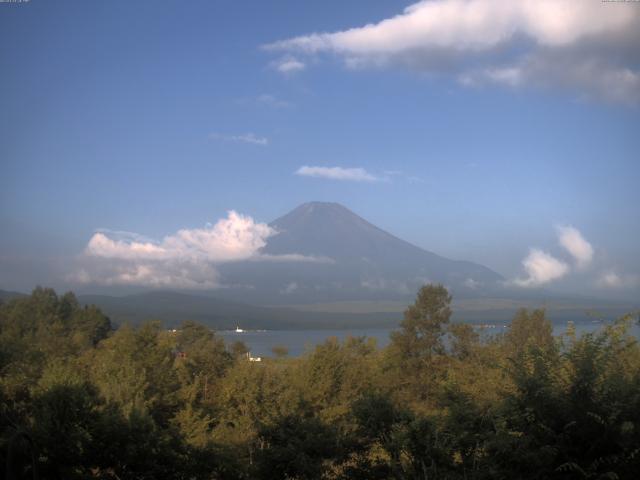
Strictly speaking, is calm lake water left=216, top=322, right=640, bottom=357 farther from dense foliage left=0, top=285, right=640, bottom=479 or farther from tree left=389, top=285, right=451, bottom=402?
tree left=389, top=285, right=451, bottom=402

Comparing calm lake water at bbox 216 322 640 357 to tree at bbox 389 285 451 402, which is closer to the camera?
calm lake water at bbox 216 322 640 357

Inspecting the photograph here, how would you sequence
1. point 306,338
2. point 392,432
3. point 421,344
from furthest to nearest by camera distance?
1. point 306,338
2. point 421,344
3. point 392,432

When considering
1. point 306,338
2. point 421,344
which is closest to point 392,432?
point 421,344

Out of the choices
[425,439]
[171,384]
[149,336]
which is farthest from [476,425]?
[149,336]

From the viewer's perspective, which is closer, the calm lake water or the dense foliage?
the dense foliage

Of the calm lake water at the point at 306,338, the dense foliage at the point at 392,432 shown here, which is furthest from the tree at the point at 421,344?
the dense foliage at the point at 392,432

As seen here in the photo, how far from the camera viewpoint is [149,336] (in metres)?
28.4

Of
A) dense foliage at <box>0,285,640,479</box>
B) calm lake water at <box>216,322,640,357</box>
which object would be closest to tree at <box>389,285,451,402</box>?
calm lake water at <box>216,322,640,357</box>

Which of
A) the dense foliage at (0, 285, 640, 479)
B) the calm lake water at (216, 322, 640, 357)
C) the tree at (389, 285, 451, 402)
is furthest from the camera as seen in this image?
the tree at (389, 285, 451, 402)

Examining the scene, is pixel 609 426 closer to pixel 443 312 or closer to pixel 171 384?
pixel 171 384

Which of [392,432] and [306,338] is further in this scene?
[306,338]

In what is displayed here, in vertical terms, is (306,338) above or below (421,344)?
below

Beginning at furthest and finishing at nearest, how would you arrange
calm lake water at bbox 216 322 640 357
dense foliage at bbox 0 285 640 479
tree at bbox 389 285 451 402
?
tree at bbox 389 285 451 402
calm lake water at bbox 216 322 640 357
dense foliage at bbox 0 285 640 479

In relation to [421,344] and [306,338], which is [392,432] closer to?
[421,344]
